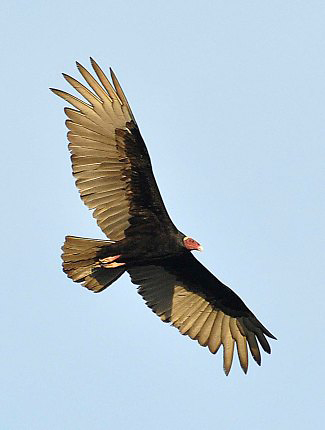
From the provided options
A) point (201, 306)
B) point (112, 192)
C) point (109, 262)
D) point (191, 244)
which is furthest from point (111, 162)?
point (201, 306)

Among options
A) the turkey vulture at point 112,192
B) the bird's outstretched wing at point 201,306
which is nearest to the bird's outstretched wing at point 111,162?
the turkey vulture at point 112,192

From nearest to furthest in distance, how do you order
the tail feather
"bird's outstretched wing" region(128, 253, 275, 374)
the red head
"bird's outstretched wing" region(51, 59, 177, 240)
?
the tail feather
"bird's outstretched wing" region(51, 59, 177, 240)
the red head
"bird's outstretched wing" region(128, 253, 275, 374)

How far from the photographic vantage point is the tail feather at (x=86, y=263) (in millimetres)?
14047

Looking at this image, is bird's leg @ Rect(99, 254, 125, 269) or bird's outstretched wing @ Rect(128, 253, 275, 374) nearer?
bird's leg @ Rect(99, 254, 125, 269)

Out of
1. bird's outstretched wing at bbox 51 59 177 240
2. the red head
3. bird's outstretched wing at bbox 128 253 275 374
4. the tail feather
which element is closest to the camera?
the tail feather

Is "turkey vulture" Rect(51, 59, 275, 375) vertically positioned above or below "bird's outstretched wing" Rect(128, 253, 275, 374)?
above

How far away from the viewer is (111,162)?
1425cm

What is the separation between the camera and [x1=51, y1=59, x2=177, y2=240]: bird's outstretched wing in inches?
557

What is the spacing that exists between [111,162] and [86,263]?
1263 millimetres

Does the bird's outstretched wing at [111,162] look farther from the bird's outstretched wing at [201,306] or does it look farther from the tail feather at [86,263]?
the bird's outstretched wing at [201,306]

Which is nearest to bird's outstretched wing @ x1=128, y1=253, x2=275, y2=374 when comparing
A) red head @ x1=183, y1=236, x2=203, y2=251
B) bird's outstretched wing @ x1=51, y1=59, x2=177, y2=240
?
red head @ x1=183, y1=236, x2=203, y2=251

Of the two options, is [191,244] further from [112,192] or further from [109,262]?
[112,192]

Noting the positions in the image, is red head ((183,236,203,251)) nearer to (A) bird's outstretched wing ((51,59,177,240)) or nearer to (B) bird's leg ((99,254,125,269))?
(A) bird's outstretched wing ((51,59,177,240))

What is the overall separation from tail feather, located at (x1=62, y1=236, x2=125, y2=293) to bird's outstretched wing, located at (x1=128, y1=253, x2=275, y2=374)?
99cm
